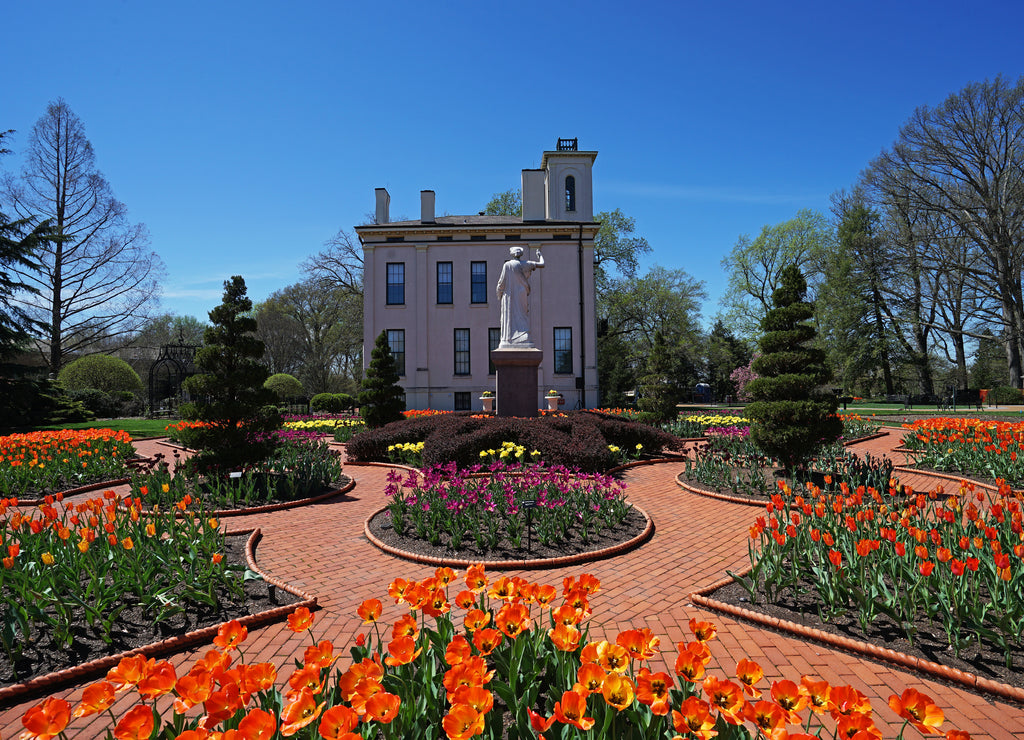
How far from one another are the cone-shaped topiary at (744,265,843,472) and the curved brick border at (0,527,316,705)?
7384 millimetres

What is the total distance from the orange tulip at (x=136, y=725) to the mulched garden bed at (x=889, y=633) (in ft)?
12.8

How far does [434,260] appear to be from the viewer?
28.2 meters

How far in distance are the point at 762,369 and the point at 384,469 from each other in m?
7.82

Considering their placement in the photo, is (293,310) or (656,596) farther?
(293,310)

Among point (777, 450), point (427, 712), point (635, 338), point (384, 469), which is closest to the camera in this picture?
point (427, 712)

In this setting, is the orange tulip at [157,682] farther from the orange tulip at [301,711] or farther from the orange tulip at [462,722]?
the orange tulip at [462,722]

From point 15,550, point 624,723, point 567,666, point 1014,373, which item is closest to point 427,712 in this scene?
point 567,666

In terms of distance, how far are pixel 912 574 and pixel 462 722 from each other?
3.64 metres

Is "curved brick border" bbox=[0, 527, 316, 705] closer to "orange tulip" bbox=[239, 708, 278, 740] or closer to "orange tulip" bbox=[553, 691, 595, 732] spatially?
"orange tulip" bbox=[239, 708, 278, 740]

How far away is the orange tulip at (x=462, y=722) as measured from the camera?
149 centimetres

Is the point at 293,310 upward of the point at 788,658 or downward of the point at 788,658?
upward

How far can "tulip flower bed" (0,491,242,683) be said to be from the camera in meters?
3.38

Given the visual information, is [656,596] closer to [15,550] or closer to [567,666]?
[567,666]

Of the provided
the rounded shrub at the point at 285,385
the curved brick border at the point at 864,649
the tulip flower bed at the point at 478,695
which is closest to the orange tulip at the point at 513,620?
the tulip flower bed at the point at 478,695
